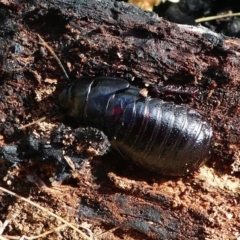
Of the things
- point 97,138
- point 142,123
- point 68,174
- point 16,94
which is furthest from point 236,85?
point 16,94

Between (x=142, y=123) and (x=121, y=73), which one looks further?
(x=121, y=73)

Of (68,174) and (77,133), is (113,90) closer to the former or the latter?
(77,133)

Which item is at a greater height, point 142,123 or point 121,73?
point 121,73
